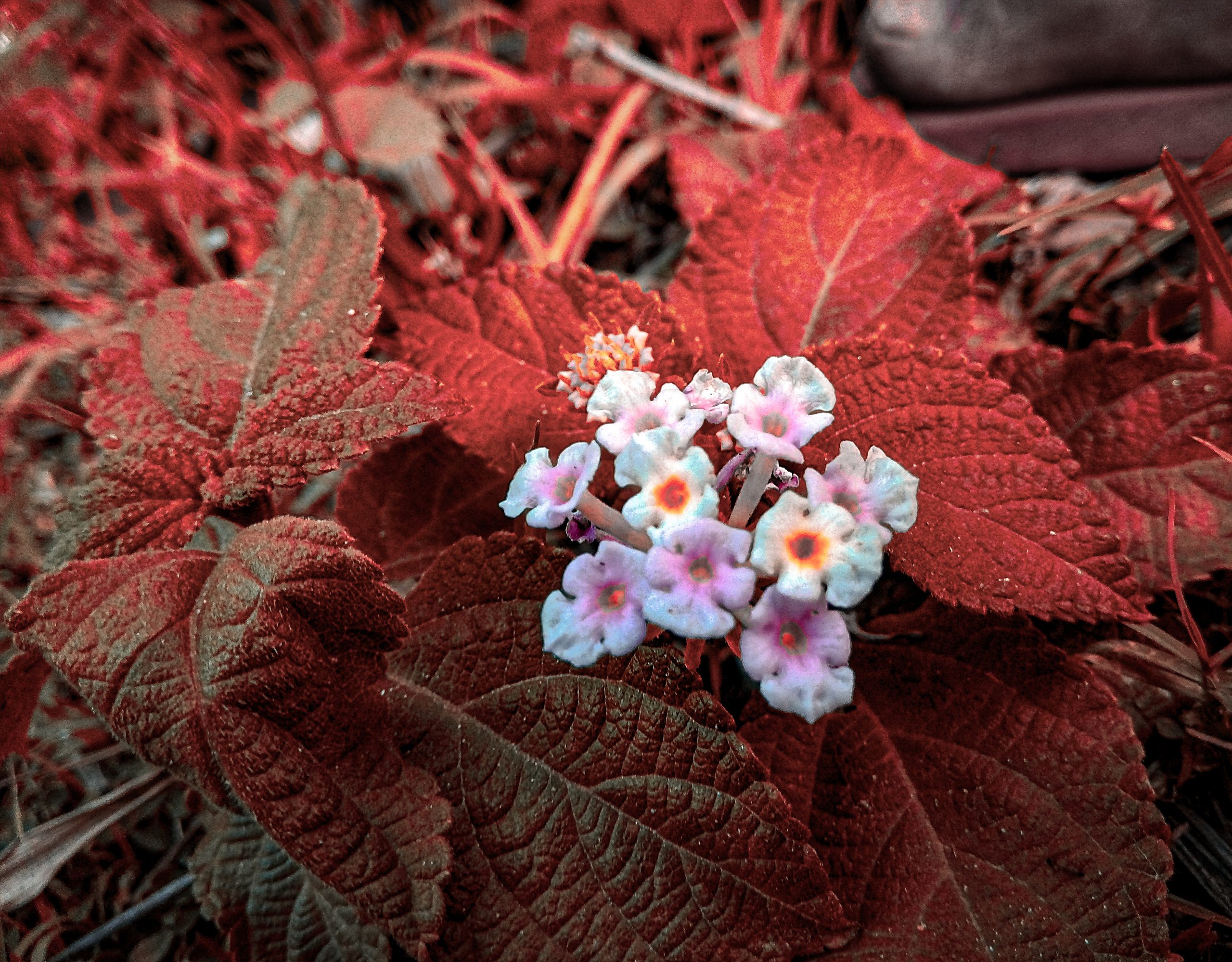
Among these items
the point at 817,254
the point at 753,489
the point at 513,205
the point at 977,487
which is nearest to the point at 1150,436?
the point at 977,487

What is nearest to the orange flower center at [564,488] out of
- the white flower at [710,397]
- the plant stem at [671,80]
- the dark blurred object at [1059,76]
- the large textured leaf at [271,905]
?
the white flower at [710,397]

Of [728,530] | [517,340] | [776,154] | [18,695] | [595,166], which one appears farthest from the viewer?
[595,166]

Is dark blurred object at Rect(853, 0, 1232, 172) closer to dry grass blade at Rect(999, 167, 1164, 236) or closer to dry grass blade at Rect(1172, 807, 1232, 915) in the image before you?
dry grass blade at Rect(999, 167, 1164, 236)

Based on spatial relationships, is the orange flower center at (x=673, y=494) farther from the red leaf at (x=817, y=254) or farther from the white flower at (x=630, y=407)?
the red leaf at (x=817, y=254)

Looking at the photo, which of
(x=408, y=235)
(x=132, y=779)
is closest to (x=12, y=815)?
(x=132, y=779)

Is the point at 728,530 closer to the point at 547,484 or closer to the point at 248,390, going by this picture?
the point at 547,484
